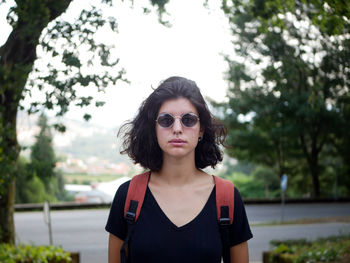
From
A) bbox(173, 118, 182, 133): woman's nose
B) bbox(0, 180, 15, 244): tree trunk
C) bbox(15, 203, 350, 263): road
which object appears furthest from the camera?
bbox(15, 203, 350, 263): road

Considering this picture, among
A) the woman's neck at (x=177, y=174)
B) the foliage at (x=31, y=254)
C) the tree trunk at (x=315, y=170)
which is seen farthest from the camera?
the tree trunk at (x=315, y=170)

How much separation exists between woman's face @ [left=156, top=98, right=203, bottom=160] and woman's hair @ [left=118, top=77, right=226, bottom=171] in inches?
1.3

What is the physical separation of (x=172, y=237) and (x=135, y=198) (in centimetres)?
25

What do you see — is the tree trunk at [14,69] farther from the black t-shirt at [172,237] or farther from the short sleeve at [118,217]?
the black t-shirt at [172,237]

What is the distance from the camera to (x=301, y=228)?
722 inches

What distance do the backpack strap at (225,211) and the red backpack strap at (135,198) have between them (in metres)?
0.34

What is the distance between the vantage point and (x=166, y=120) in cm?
245

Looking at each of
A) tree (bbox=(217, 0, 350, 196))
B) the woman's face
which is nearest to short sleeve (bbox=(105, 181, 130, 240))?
the woman's face

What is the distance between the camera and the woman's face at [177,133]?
2426mm

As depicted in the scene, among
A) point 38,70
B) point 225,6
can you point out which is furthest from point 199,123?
point 225,6

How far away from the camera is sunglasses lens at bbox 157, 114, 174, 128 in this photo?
2445mm

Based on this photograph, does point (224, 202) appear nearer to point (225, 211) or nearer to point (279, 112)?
point (225, 211)

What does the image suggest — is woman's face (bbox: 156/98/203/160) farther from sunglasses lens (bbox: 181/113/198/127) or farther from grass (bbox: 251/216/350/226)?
grass (bbox: 251/216/350/226)

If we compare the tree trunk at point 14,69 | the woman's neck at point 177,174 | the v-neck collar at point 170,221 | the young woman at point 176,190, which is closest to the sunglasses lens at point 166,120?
the young woman at point 176,190
